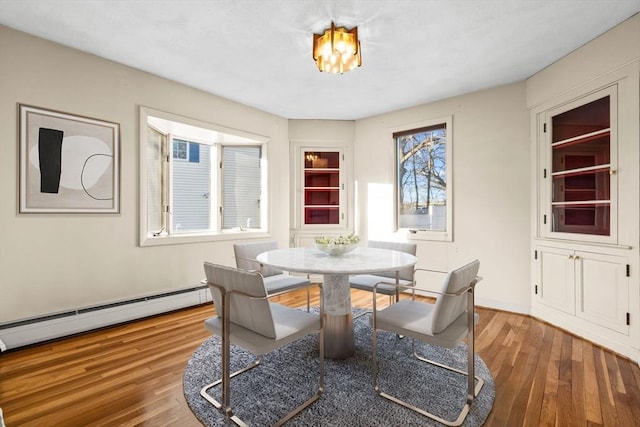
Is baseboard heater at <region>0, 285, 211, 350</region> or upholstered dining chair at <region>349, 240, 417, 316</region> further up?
upholstered dining chair at <region>349, 240, 417, 316</region>

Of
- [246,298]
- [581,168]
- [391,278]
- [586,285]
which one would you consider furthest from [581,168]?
[246,298]

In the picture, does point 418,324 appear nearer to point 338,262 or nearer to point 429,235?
point 338,262

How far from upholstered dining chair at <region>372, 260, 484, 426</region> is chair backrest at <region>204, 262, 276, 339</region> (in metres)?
0.70

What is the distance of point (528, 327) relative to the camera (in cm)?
315

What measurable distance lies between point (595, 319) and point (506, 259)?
1001mm

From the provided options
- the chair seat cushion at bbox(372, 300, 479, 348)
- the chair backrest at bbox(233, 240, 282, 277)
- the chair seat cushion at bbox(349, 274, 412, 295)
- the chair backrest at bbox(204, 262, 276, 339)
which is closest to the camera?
the chair backrest at bbox(204, 262, 276, 339)

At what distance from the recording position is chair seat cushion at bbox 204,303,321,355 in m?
1.64

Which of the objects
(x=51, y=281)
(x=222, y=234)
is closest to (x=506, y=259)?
(x=222, y=234)

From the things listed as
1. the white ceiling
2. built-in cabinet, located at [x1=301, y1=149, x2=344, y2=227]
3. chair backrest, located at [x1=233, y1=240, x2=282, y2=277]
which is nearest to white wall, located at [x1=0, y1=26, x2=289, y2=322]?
the white ceiling

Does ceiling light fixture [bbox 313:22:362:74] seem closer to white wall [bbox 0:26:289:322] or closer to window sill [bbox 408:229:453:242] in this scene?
white wall [bbox 0:26:289:322]

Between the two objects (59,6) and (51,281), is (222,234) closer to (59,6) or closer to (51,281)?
(51,281)

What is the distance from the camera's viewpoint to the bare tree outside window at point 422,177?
4227 mm

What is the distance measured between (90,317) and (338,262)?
2.53 m

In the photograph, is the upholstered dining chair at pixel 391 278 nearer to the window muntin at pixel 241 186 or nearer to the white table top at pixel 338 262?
the white table top at pixel 338 262
